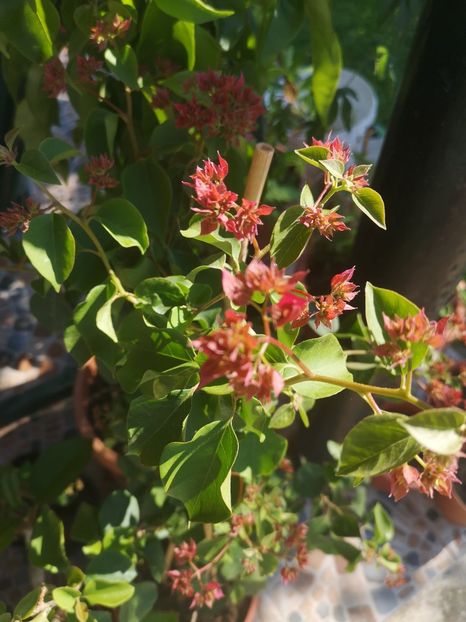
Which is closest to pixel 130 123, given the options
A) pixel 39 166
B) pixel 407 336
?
pixel 39 166

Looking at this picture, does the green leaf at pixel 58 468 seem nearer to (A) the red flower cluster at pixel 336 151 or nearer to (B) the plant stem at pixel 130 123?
(B) the plant stem at pixel 130 123

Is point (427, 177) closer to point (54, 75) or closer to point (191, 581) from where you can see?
point (54, 75)

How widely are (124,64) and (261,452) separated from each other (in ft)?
1.18

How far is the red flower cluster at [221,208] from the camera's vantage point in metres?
0.39

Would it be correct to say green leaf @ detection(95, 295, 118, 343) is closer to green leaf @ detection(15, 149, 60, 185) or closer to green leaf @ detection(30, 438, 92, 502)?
green leaf @ detection(15, 149, 60, 185)

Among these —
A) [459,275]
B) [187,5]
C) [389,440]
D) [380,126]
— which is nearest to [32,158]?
[187,5]

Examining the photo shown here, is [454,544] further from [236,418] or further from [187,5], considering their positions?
[187,5]

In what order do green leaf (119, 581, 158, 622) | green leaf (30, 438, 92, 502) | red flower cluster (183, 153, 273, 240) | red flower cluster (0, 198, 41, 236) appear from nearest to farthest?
red flower cluster (183, 153, 273, 240) → red flower cluster (0, 198, 41, 236) → green leaf (119, 581, 158, 622) → green leaf (30, 438, 92, 502)

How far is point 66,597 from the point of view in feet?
1.67

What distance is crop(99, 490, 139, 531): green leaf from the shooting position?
0.70 metres

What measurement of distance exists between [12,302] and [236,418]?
0.90m

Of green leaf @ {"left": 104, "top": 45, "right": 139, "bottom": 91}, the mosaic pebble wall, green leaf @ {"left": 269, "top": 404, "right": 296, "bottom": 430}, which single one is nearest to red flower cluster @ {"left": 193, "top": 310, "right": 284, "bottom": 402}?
green leaf @ {"left": 269, "top": 404, "right": 296, "bottom": 430}

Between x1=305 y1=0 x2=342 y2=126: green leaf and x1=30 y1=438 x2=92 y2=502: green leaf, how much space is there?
0.53m

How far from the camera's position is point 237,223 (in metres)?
0.39
